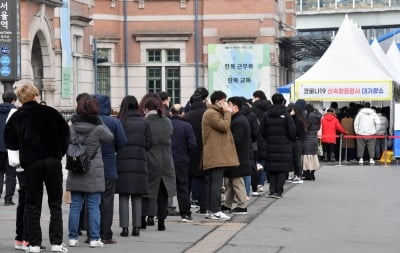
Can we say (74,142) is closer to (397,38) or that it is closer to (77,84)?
(77,84)

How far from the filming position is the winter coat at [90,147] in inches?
449

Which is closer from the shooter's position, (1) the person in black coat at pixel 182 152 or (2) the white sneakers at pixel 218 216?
(1) the person in black coat at pixel 182 152

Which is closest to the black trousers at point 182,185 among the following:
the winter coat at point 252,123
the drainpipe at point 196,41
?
the winter coat at point 252,123

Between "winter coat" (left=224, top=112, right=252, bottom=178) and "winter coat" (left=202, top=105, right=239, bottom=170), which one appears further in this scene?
"winter coat" (left=224, top=112, right=252, bottom=178)

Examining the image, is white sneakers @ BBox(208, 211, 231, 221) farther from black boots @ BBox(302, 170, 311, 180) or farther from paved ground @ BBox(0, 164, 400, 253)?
black boots @ BBox(302, 170, 311, 180)

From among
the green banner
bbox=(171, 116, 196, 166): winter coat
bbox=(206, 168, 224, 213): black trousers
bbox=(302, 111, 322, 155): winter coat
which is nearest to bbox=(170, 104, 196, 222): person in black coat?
bbox=(171, 116, 196, 166): winter coat

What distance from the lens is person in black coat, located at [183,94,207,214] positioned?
1520 centimetres

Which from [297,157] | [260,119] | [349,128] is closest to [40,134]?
[260,119]

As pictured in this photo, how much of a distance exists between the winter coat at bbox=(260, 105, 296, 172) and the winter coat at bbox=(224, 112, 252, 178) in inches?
95.2

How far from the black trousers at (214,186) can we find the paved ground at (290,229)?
11.2 inches

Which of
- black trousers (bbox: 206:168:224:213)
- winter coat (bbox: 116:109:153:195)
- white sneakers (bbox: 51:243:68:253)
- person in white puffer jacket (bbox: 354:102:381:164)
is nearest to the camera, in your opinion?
white sneakers (bbox: 51:243:68:253)

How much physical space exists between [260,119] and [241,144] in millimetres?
3628

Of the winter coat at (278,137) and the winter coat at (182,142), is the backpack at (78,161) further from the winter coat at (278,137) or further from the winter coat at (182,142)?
the winter coat at (278,137)

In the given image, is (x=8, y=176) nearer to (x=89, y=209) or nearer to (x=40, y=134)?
(x=89, y=209)
